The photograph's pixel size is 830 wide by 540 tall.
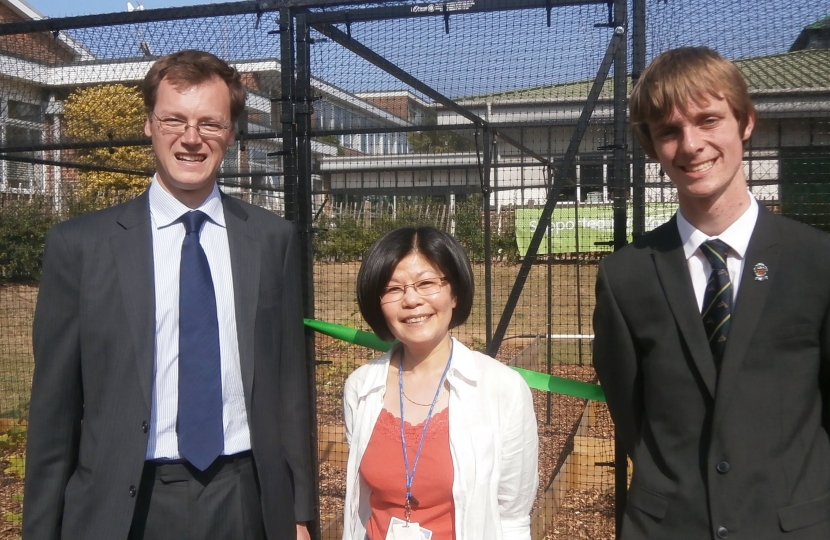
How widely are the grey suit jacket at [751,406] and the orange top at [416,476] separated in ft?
1.70

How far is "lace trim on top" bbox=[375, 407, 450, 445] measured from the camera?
2.14m

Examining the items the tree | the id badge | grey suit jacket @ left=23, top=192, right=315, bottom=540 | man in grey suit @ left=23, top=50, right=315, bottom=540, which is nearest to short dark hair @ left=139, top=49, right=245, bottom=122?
man in grey suit @ left=23, top=50, right=315, bottom=540

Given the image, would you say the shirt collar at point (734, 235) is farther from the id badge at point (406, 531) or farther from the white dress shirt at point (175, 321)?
the white dress shirt at point (175, 321)

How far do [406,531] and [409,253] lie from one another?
2.63 feet

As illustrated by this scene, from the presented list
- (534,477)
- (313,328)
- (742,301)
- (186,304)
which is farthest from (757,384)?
(313,328)

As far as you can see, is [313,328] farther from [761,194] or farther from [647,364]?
[761,194]

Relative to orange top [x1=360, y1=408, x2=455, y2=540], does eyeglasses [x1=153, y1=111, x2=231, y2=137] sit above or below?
above

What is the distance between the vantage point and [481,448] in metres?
2.09

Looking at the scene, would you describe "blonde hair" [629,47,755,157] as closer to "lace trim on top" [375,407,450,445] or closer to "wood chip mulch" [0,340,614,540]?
"lace trim on top" [375,407,450,445]

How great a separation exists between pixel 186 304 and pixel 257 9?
153cm

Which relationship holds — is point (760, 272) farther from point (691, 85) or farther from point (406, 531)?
point (406, 531)

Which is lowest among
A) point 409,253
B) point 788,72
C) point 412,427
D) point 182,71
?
point 412,427

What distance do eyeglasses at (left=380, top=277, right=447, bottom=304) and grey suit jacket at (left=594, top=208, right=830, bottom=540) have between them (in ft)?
2.06

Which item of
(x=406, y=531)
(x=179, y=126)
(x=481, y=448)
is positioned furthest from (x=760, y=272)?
(x=179, y=126)
